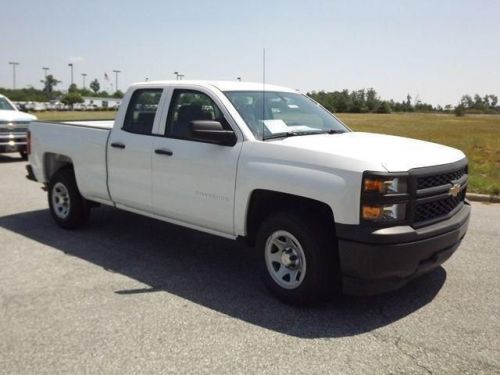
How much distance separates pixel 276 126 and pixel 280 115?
327mm

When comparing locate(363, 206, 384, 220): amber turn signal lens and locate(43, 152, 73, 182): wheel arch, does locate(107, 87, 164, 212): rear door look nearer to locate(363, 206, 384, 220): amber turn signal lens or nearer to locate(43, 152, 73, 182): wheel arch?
locate(43, 152, 73, 182): wheel arch

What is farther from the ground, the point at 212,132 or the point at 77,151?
the point at 212,132

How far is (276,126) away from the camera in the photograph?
4.81 metres

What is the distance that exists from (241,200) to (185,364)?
1.61 metres

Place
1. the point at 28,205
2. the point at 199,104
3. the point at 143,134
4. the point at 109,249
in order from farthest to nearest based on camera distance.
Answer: the point at 28,205 < the point at 109,249 < the point at 143,134 < the point at 199,104

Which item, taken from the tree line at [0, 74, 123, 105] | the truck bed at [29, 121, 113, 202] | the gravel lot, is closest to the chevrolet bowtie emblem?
the gravel lot

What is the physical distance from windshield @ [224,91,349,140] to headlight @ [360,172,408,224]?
3.89ft

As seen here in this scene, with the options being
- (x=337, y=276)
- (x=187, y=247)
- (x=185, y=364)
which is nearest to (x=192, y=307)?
(x=185, y=364)

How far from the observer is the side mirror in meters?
4.53

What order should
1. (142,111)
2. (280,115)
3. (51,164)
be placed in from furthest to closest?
(51,164) → (142,111) → (280,115)

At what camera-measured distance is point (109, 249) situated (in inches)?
235

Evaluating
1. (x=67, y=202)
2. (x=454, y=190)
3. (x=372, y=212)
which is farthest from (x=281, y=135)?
(x=67, y=202)

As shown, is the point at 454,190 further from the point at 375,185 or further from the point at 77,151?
the point at 77,151

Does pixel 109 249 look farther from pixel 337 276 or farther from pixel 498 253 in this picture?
pixel 498 253
